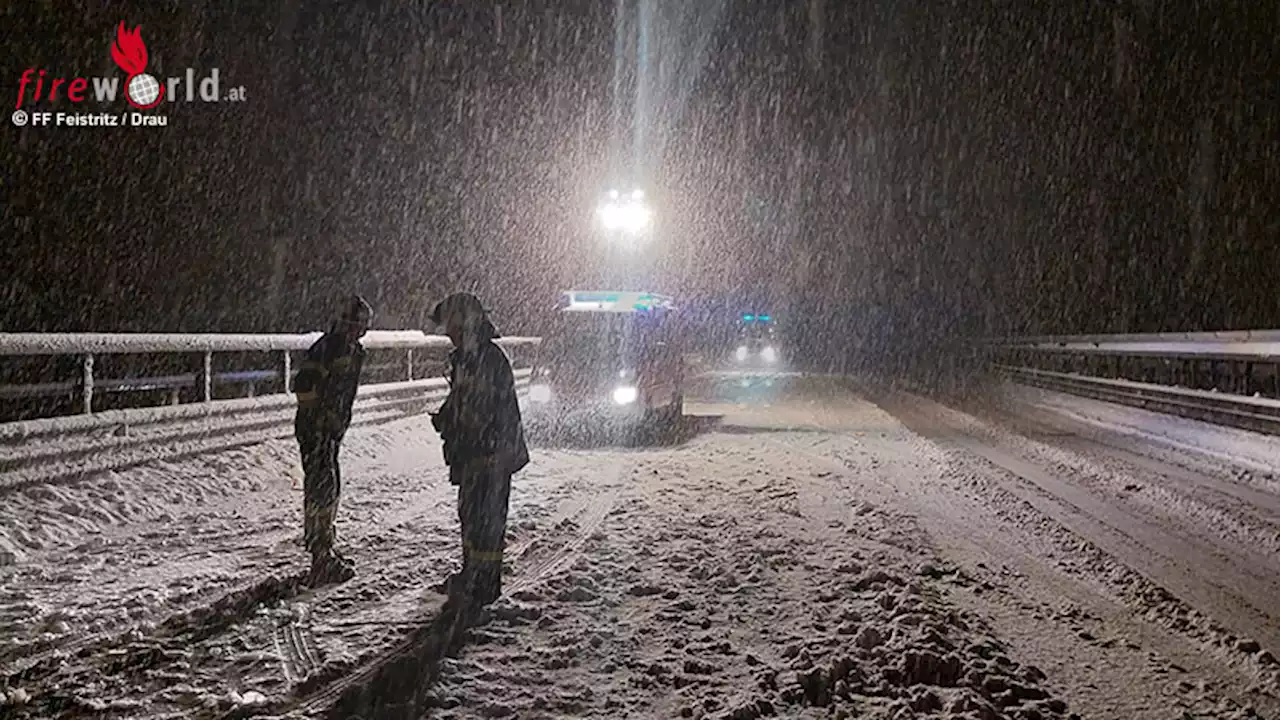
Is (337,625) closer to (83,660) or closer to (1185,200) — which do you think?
(83,660)

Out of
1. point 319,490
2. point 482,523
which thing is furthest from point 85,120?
point 482,523

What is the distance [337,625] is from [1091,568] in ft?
16.7

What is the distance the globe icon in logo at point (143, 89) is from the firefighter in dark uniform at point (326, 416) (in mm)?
33854

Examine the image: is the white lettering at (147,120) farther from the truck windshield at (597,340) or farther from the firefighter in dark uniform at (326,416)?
the firefighter in dark uniform at (326,416)

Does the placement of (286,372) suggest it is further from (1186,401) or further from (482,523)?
(1186,401)

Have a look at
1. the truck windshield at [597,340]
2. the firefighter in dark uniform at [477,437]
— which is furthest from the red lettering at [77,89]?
the firefighter in dark uniform at [477,437]

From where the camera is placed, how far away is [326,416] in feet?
21.9

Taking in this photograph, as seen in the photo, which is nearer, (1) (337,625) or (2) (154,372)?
(1) (337,625)

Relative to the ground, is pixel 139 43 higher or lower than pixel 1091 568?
higher

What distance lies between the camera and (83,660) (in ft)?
16.0

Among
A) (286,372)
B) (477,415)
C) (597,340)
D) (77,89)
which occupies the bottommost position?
(286,372)

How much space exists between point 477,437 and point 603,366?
9281 mm

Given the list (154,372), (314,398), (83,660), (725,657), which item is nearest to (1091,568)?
(725,657)

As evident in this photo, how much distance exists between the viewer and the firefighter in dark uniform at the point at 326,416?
6.58 meters
